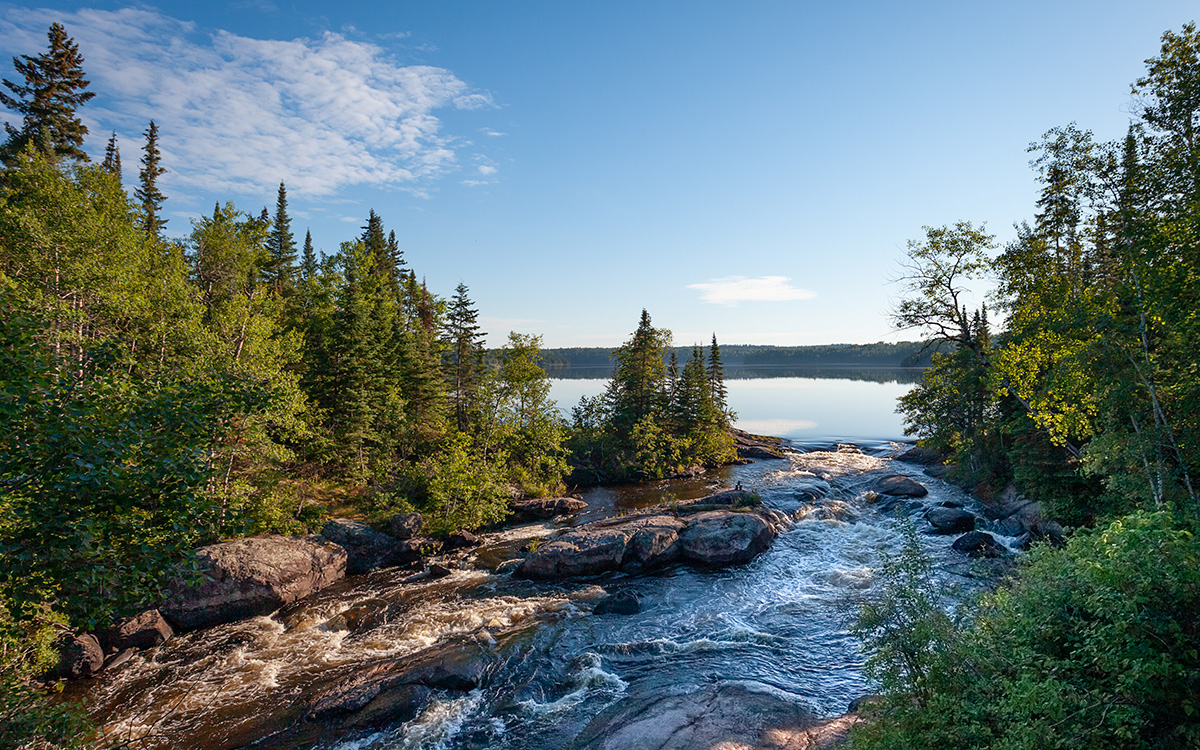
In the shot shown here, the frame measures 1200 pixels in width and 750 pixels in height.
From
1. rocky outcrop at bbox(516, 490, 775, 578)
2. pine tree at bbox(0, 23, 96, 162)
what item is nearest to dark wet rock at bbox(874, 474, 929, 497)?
rocky outcrop at bbox(516, 490, 775, 578)

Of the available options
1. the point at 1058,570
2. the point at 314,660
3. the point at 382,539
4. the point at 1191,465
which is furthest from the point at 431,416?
the point at 1191,465

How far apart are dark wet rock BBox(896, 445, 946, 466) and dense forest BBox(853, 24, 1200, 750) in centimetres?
1343

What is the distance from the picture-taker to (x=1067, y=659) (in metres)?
6.71

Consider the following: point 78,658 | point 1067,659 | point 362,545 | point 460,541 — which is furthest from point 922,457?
point 78,658

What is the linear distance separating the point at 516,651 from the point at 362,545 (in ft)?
37.8

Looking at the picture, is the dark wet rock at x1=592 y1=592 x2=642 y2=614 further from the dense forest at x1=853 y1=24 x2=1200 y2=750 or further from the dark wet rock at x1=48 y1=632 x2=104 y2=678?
the dark wet rock at x1=48 y1=632 x2=104 y2=678

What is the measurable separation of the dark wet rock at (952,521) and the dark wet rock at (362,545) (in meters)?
26.0

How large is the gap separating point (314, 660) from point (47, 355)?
11.8 m

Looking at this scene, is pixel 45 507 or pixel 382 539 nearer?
pixel 45 507

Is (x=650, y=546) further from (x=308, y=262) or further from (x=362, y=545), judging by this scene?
(x=308, y=262)

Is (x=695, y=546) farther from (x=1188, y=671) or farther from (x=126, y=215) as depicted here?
(x=126, y=215)

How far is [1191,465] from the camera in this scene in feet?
43.2

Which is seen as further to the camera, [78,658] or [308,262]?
[308,262]

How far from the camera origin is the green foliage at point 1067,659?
5789mm
